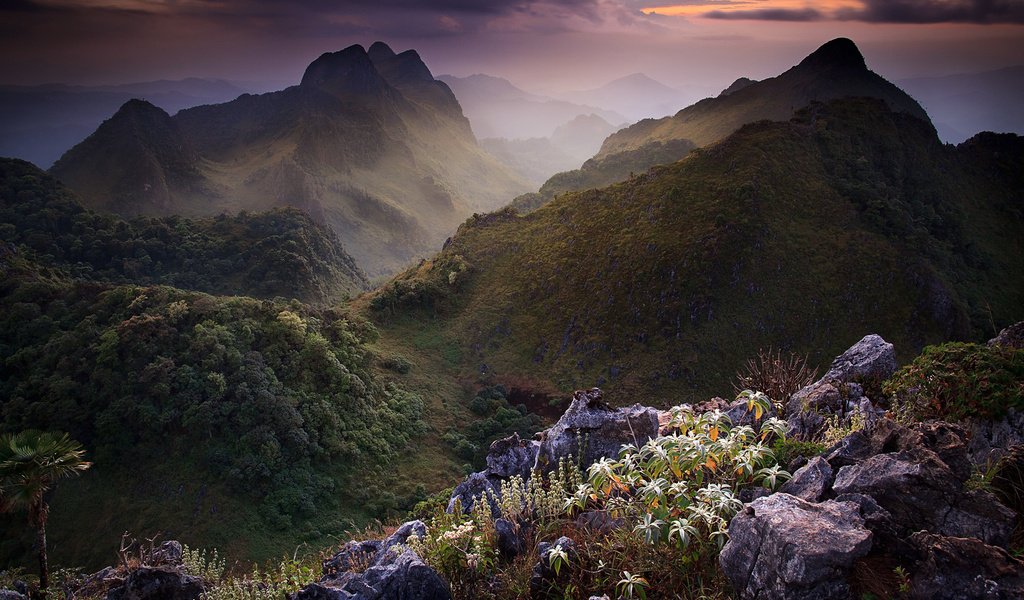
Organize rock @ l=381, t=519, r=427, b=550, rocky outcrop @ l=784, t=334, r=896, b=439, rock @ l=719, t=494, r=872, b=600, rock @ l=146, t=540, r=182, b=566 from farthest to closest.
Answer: rock @ l=146, t=540, r=182, b=566 < rocky outcrop @ l=784, t=334, r=896, b=439 < rock @ l=381, t=519, r=427, b=550 < rock @ l=719, t=494, r=872, b=600

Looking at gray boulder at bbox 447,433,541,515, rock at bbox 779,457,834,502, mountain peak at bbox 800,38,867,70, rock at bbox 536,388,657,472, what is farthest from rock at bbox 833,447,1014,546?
mountain peak at bbox 800,38,867,70

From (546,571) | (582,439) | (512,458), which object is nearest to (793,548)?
(546,571)

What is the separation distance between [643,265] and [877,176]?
3372cm

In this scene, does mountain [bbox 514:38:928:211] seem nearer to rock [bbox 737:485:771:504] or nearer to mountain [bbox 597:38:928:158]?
mountain [bbox 597:38:928:158]

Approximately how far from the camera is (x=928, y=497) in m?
6.38

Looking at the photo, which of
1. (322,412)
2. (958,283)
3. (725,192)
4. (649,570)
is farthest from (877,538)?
(958,283)

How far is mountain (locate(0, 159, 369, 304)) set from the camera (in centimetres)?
8950

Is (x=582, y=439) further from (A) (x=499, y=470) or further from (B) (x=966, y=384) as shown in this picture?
(B) (x=966, y=384)

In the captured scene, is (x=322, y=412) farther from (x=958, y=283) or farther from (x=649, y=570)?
(x=958, y=283)

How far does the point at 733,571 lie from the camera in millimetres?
6102

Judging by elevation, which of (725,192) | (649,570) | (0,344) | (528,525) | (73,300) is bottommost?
(0,344)

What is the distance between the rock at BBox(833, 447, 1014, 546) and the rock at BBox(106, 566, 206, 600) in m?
11.0

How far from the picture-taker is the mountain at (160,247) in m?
89.5

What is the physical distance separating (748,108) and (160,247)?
13688 centimetres
